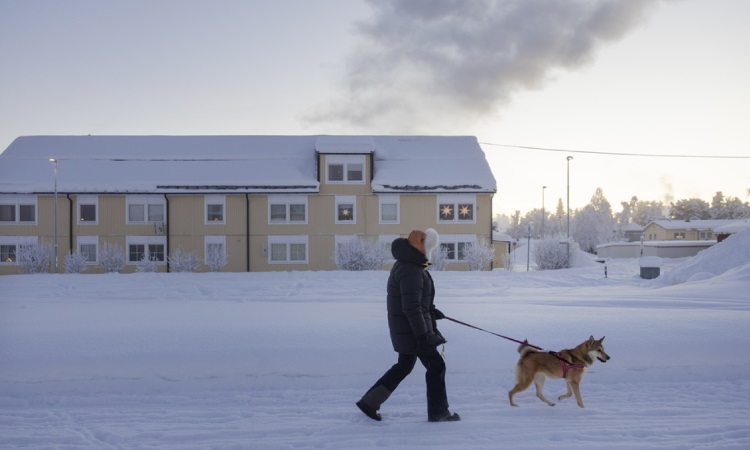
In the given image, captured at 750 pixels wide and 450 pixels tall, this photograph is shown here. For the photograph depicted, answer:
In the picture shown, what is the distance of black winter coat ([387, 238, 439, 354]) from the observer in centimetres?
560

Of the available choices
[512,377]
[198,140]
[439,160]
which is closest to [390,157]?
[439,160]

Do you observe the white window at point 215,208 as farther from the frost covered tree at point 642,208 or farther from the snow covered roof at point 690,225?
the frost covered tree at point 642,208

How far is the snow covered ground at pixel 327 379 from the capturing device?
557 cm

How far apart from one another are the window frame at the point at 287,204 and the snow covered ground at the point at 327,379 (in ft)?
60.5

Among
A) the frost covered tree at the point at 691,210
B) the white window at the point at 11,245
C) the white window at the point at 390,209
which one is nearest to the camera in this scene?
the white window at the point at 11,245

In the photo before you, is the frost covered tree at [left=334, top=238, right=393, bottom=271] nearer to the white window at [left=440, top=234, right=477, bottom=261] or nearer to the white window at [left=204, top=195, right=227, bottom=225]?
the white window at [left=440, top=234, right=477, bottom=261]

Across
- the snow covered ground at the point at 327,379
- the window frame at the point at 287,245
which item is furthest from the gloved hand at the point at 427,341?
the window frame at the point at 287,245

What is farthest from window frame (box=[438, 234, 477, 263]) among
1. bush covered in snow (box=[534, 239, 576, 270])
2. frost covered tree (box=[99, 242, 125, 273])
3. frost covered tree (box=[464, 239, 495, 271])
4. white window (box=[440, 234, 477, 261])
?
frost covered tree (box=[99, 242, 125, 273])

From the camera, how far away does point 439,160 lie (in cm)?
3262

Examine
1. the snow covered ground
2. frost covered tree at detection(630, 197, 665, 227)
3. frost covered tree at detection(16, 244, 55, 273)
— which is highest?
frost covered tree at detection(630, 197, 665, 227)

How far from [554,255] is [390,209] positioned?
9.33 meters

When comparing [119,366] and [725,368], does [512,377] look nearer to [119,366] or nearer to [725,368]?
[725,368]

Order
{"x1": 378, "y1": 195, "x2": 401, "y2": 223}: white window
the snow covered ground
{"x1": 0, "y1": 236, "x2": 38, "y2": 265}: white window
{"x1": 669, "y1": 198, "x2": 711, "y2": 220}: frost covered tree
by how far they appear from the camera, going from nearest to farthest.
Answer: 1. the snow covered ground
2. {"x1": 0, "y1": 236, "x2": 38, "y2": 265}: white window
3. {"x1": 378, "y1": 195, "x2": 401, "y2": 223}: white window
4. {"x1": 669, "y1": 198, "x2": 711, "y2": 220}: frost covered tree

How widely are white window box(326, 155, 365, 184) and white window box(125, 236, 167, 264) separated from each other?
1000cm
